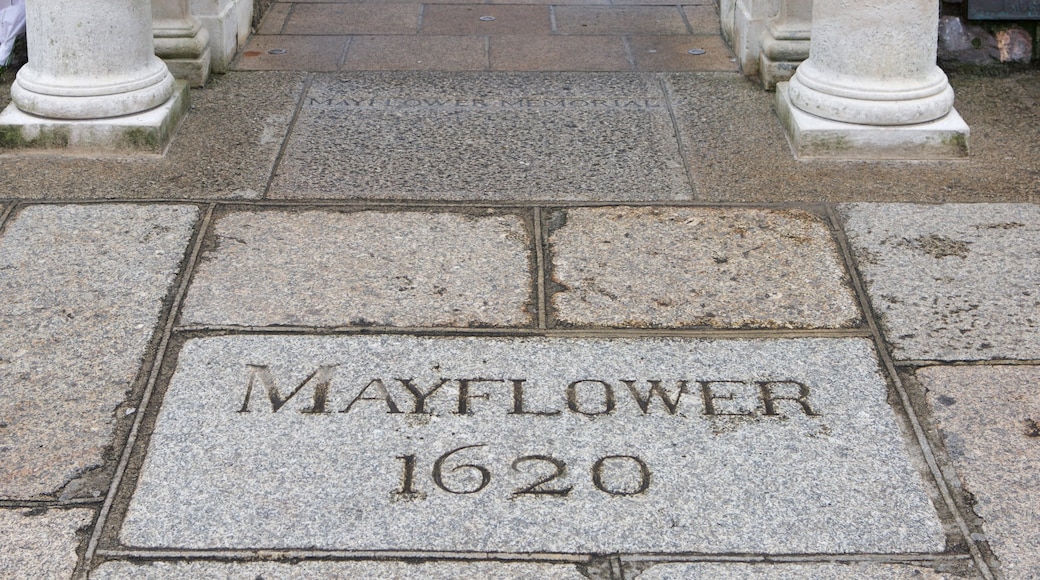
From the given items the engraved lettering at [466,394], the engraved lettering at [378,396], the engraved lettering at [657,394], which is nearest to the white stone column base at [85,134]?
the engraved lettering at [378,396]

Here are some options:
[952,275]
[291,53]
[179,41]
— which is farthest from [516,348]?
[291,53]

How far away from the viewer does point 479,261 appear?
409cm

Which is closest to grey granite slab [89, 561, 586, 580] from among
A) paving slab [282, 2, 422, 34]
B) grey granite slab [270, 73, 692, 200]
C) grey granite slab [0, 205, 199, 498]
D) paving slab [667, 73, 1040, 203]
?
grey granite slab [0, 205, 199, 498]

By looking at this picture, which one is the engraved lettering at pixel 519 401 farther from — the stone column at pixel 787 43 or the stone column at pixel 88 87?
the stone column at pixel 787 43

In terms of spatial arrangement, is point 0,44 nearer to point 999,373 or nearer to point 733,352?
point 733,352

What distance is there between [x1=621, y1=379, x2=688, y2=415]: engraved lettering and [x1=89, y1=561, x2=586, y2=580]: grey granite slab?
683 mm

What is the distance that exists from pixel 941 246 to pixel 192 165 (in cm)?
292

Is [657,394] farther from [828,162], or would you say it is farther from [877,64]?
[877,64]

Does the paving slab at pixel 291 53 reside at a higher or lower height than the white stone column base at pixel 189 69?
lower

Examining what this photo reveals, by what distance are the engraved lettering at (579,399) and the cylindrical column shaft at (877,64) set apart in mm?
2081

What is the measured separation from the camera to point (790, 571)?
9.15 ft

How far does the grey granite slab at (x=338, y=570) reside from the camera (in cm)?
277

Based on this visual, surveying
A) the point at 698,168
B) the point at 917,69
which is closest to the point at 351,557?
the point at 698,168

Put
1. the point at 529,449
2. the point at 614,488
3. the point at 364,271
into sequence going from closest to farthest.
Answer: the point at 614,488
the point at 529,449
the point at 364,271
